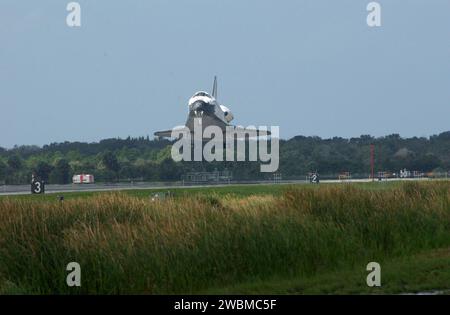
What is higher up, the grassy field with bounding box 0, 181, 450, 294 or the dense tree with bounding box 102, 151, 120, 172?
the dense tree with bounding box 102, 151, 120, 172

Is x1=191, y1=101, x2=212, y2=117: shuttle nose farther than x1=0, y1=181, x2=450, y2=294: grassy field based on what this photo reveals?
Yes

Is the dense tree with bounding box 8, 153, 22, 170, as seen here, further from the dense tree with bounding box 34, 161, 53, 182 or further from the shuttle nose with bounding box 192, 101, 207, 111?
the shuttle nose with bounding box 192, 101, 207, 111

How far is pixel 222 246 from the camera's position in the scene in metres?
13.2

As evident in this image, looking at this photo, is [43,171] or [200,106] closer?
[200,106]

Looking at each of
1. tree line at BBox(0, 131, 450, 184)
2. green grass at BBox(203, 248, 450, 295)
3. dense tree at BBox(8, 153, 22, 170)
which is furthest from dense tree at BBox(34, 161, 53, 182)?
green grass at BBox(203, 248, 450, 295)

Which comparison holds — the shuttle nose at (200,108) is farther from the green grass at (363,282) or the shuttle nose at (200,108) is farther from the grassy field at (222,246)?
the green grass at (363,282)

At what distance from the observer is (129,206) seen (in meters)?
16.4

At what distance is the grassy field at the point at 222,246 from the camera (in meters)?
11.9

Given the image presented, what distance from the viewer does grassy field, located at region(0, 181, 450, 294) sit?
11.9 meters

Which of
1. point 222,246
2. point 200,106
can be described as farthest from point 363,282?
point 200,106

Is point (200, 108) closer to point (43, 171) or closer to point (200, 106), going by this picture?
point (200, 106)

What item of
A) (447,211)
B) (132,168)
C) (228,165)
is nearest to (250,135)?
(228,165)

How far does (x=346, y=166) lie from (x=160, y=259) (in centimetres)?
6185
